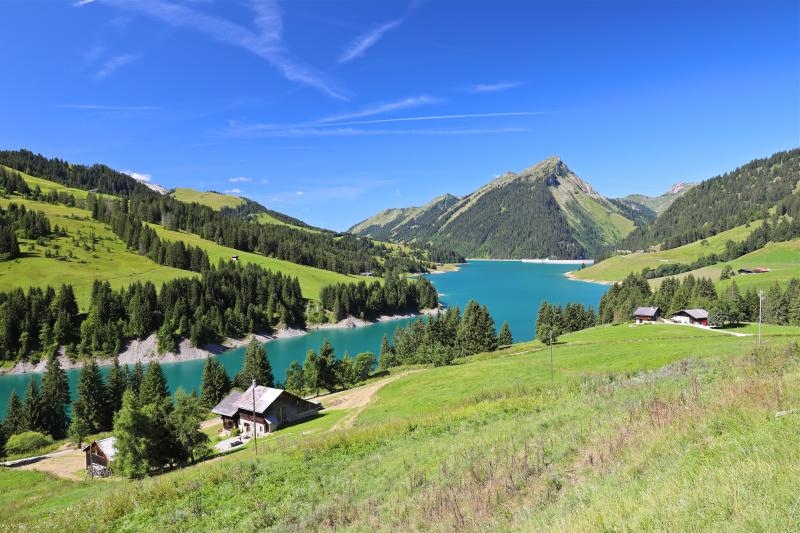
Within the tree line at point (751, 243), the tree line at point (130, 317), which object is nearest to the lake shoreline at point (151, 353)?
the tree line at point (130, 317)

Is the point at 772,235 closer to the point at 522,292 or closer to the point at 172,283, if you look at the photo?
the point at 522,292

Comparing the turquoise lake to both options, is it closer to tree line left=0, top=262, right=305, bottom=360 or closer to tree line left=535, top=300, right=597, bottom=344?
tree line left=0, top=262, right=305, bottom=360

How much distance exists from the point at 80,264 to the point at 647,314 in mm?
170662

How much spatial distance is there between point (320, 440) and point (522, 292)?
187 meters

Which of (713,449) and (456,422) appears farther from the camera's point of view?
(456,422)

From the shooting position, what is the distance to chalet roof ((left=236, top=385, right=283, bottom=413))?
4931cm

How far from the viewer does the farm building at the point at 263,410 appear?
161 feet

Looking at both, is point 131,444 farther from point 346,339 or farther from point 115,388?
point 346,339

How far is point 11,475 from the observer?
118 feet

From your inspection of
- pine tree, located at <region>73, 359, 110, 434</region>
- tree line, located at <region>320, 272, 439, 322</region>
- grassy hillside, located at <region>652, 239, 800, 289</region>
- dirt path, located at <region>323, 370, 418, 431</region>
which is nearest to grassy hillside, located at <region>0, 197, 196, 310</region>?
tree line, located at <region>320, 272, 439, 322</region>

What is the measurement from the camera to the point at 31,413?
5575 cm

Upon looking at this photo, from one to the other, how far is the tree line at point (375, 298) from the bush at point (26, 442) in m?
95.1

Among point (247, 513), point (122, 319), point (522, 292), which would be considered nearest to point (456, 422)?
point (247, 513)

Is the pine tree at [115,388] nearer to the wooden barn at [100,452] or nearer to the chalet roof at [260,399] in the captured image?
the wooden barn at [100,452]
